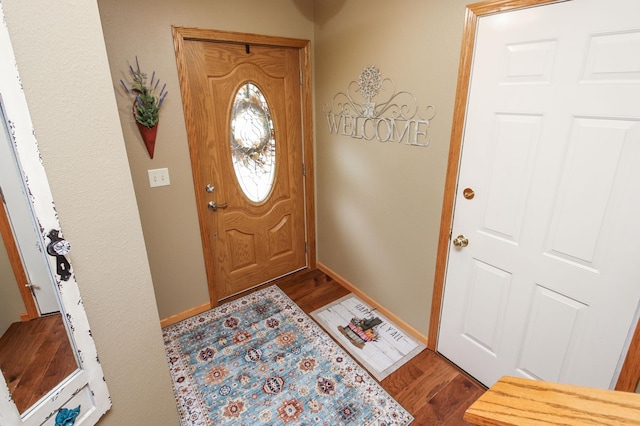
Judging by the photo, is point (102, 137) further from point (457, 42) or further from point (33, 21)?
point (457, 42)

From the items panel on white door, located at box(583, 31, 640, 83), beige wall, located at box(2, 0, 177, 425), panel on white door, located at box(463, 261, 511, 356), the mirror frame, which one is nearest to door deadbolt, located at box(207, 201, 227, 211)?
beige wall, located at box(2, 0, 177, 425)

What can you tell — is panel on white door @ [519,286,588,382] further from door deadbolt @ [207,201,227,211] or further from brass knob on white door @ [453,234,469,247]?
door deadbolt @ [207,201,227,211]

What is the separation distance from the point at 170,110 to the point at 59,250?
1.48 meters

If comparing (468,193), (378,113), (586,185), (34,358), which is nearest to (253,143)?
(378,113)

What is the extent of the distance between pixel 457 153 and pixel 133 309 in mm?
1680

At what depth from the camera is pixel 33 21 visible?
759 mm

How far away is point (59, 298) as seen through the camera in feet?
2.92

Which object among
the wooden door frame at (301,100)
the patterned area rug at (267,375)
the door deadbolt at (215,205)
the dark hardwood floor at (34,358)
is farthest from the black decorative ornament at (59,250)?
the door deadbolt at (215,205)

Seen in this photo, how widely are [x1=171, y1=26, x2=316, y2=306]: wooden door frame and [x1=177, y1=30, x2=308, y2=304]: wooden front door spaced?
1cm

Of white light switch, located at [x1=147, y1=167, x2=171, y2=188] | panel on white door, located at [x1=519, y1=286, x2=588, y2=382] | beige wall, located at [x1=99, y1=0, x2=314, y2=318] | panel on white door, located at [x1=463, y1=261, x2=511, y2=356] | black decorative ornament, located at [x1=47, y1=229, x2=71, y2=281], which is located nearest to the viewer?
black decorative ornament, located at [x1=47, y1=229, x2=71, y2=281]

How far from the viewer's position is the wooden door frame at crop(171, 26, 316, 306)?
2047mm

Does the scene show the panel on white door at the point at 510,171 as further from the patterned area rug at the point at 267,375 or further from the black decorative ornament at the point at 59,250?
→ the black decorative ornament at the point at 59,250

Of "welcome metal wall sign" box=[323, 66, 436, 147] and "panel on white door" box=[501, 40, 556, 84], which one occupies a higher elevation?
"panel on white door" box=[501, 40, 556, 84]

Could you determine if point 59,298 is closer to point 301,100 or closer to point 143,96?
point 143,96
